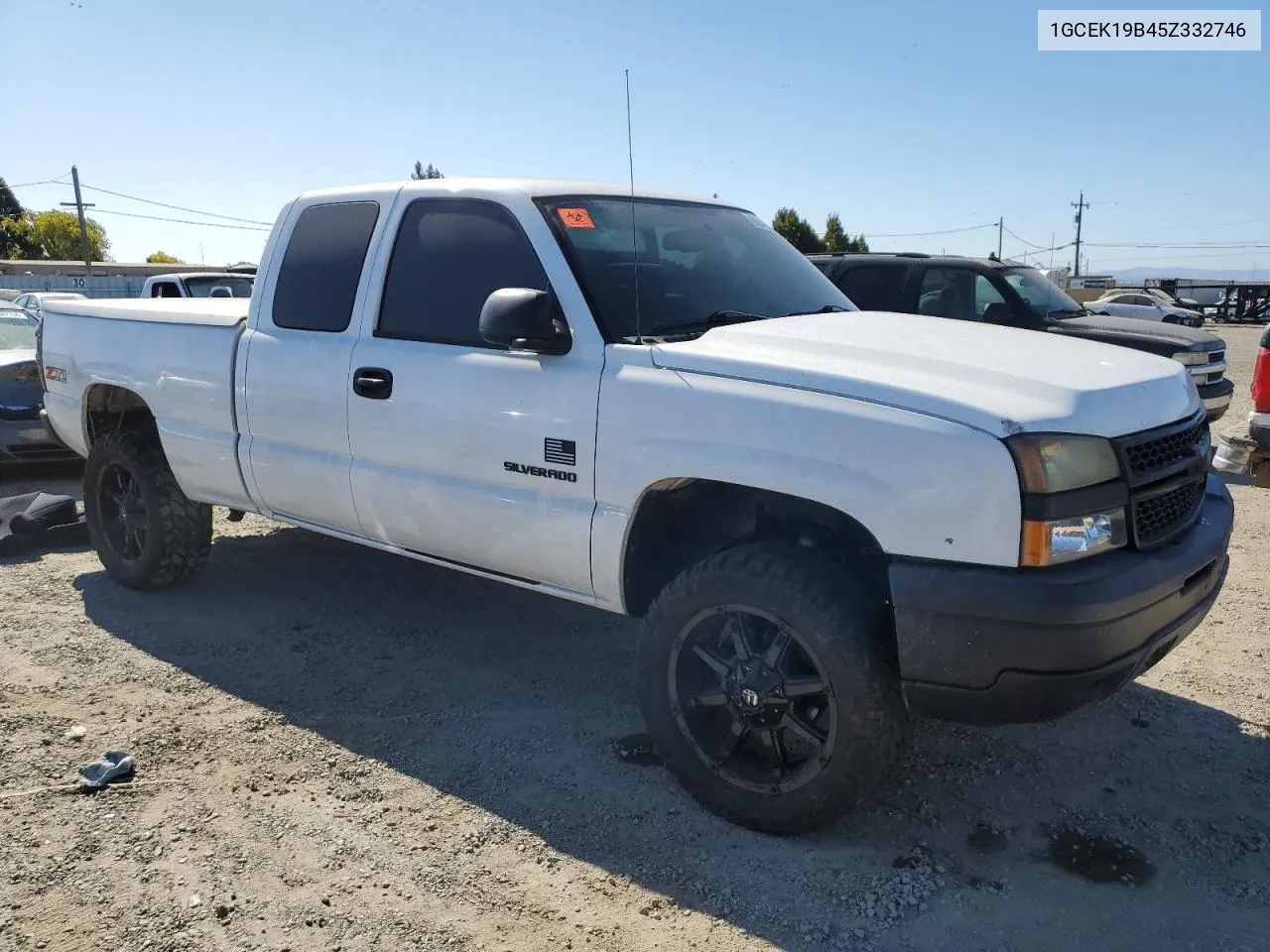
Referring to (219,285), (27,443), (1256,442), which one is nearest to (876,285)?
(1256,442)

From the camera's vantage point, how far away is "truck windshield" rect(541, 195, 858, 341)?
3.48m

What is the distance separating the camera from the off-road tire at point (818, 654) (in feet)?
9.25

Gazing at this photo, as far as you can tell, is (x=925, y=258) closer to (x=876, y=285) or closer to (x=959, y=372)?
(x=876, y=285)

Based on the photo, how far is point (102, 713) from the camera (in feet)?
12.9

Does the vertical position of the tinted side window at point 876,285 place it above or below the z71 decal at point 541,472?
above

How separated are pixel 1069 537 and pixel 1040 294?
26.3 ft

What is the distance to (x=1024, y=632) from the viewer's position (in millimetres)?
2564

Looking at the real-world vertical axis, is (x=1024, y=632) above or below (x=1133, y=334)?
below

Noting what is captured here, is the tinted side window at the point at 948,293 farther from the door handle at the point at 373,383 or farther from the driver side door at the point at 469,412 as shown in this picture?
the door handle at the point at 373,383

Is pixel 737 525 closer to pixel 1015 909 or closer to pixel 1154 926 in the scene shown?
pixel 1015 909

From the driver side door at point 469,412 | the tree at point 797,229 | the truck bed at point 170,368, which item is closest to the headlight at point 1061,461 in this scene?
the driver side door at point 469,412

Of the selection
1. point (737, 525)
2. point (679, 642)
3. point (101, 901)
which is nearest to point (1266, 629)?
point (737, 525)

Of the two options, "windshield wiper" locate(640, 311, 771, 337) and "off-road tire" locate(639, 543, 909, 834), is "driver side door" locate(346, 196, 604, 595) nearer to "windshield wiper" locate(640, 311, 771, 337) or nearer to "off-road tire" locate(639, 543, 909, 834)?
"windshield wiper" locate(640, 311, 771, 337)

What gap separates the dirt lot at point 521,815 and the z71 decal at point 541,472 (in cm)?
104
